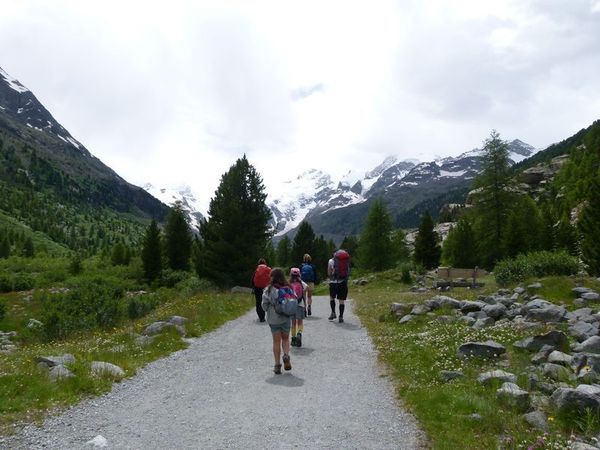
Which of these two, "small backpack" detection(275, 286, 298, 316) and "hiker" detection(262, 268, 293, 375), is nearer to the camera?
"small backpack" detection(275, 286, 298, 316)

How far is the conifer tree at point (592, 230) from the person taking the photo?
90.3ft

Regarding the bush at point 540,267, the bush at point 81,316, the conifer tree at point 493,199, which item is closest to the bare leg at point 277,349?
the bush at point 81,316

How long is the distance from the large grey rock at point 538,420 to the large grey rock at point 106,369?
8814 millimetres

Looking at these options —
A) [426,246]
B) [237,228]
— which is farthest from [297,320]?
[426,246]

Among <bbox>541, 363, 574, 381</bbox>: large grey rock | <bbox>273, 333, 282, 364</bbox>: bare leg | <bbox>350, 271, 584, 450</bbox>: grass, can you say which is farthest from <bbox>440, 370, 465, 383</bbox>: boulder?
<bbox>273, 333, 282, 364</bbox>: bare leg

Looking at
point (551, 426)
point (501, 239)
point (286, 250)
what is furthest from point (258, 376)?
point (286, 250)

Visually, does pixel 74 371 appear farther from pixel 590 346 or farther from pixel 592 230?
pixel 592 230

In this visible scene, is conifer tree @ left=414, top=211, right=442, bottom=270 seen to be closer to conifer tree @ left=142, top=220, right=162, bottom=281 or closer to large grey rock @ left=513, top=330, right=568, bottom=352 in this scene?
conifer tree @ left=142, top=220, right=162, bottom=281

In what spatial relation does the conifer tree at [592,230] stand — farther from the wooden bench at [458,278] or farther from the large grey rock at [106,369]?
the large grey rock at [106,369]

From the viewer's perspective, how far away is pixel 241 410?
8.84m

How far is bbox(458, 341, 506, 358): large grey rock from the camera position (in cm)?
1141

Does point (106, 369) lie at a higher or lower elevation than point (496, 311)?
lower

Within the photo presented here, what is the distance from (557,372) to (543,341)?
248 cm

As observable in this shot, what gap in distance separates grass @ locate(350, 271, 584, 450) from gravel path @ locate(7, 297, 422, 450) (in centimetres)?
48
